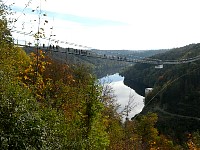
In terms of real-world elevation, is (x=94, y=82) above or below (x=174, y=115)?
above

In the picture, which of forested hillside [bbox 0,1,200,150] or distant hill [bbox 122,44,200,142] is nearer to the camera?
forested hillside [bbox 0,1,200,150]

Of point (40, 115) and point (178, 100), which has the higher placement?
point (40, 115)

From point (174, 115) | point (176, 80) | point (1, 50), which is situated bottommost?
point (174, 115)

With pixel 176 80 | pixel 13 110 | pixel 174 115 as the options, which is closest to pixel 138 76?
pixel 176 80

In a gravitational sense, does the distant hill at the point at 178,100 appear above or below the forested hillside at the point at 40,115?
below

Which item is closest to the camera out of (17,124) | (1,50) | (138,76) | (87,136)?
(17,124)

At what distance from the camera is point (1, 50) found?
14422mm

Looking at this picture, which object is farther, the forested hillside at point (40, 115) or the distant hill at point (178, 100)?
the distant hill at point (178, 100)

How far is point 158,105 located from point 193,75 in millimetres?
13589

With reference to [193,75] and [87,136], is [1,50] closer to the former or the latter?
[87,136]

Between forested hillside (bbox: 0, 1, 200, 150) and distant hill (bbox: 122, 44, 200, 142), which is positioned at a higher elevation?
forested hillside (bbox: 0, 1, 200, 150)

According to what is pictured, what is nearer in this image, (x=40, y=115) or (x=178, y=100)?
(x=40, y=115)

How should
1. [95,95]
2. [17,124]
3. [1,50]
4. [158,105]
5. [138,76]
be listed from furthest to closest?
[138,76]
[158,105]
[95,95]
[1,50]
[17,124]

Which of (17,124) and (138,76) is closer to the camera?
(17,124)
